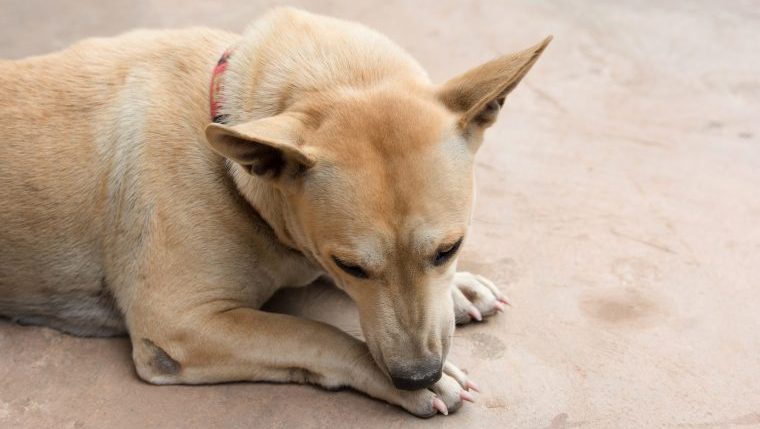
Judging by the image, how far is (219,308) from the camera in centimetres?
318

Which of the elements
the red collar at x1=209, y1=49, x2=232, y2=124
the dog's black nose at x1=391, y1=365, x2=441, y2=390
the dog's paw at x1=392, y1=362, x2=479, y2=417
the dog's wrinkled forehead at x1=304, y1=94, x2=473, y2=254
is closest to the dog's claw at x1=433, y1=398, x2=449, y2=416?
the dog's paw at x1=392, y1=362, x2=479, y2=417

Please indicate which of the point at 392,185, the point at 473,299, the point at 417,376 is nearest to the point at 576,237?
the point at 473,299

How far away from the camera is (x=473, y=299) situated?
359 centimetres

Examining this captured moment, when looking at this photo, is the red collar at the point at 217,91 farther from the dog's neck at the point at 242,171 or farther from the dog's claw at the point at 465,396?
the dog's claw at the point at 465,396

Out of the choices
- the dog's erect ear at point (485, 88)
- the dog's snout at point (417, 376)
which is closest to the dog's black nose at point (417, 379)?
the dog's snout at point (417, 376)

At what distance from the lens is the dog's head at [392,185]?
266 centimetres

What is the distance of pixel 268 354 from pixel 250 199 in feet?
1.94

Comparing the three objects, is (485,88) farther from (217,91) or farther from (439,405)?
(439,405)

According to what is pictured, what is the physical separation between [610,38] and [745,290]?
9.58ft

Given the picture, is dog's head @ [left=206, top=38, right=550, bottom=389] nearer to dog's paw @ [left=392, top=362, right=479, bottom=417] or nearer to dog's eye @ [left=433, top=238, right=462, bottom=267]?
dog's eye @ [left=433, top=238, right=462, bottom=267]

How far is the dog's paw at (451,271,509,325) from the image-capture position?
3.52m

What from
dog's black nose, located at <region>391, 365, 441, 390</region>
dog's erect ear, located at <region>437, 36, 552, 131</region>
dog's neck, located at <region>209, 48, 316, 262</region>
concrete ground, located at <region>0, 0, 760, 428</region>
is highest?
dog's erect ear, located at <region>437, 36, 552, 131</region>

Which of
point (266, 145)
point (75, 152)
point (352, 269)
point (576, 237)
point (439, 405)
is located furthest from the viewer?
point (576, 237)

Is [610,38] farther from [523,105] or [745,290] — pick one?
[745,290]
